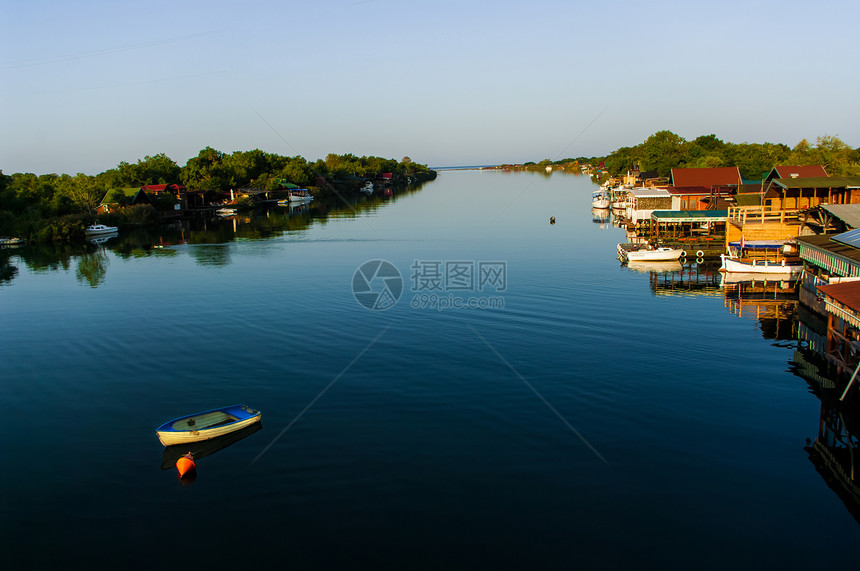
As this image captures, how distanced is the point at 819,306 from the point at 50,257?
247ft

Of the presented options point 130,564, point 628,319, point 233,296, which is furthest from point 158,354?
point 628,319

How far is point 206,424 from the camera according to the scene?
802 inches

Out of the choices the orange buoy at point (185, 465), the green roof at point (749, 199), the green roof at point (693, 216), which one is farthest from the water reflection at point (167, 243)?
the green roof at point (749, 199)

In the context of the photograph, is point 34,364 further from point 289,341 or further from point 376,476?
point 376,476

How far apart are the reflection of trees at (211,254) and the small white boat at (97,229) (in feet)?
78.4

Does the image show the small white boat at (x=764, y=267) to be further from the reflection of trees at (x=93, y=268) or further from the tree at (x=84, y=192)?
the tree at (x=84, y=192)

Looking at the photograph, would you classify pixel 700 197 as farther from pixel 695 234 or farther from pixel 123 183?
pixel 123 183

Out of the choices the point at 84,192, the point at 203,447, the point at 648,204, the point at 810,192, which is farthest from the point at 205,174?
the point at 203,447

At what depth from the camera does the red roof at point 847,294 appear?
21.6m

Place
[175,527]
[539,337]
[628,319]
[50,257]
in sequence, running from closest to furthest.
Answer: [175,527], [539,337], [628,319], [50,257]

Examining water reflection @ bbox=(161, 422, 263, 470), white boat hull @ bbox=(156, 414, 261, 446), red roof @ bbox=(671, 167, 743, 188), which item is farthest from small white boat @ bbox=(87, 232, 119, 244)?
red roof @ bbox=(671, 167, 743, 188)

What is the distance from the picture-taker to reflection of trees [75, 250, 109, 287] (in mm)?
50688

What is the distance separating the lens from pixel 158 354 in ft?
94.9

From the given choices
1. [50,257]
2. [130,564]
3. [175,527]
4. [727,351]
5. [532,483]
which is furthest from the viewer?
[50,257]
